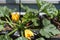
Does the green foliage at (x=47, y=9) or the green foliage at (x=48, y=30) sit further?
the green foliage at (x=47, y=9)

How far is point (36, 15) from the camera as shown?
156cm

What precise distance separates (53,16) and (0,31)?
35 cm

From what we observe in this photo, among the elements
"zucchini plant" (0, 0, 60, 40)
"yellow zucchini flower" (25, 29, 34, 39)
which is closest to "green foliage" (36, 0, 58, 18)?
"zucchini plant" (0, 0, 60, 40)

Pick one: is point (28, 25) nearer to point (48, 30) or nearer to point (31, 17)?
point (31, 17)

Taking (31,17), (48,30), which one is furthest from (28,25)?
(48,30)

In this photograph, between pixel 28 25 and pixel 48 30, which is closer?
pixel 48 30

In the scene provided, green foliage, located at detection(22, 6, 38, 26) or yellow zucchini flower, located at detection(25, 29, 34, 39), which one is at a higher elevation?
green foliage, located at detection(22, 6, 38, 26)

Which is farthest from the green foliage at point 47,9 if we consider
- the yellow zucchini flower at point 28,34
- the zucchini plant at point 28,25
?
the yellow zucchini flower at point 28,34

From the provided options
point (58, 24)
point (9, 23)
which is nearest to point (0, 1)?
point (9, 23)

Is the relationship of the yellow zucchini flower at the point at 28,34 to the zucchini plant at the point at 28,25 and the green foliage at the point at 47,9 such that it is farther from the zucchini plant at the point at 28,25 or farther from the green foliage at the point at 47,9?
the green foliage at the point at 47,9

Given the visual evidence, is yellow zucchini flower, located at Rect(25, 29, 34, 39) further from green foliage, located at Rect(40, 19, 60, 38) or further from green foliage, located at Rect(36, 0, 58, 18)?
green foliage, located at Rect(36, 0, 58, 18)

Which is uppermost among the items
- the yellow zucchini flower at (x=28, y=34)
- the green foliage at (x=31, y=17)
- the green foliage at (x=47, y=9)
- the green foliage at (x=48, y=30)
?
the green foliage at (x=47, y=9)

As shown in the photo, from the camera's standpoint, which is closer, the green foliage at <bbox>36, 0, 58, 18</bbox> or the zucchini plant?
the zucchini plant

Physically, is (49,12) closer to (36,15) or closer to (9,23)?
(36,15)
